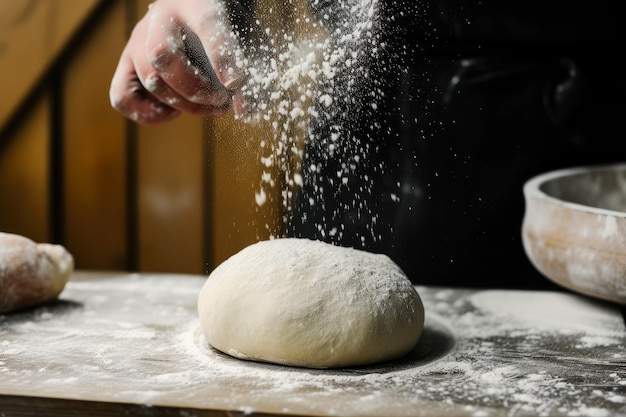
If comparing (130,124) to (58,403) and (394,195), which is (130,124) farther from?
(58,403)

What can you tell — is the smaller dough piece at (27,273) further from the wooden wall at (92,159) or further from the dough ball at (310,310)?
the wooden wall at (92,159)

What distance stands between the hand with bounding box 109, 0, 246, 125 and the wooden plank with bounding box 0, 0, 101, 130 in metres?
0.78

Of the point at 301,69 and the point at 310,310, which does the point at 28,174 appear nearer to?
the point at 301,69

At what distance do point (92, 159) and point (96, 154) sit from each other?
0.7 inches

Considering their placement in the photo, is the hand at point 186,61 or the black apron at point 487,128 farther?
the black apron at point 487,128

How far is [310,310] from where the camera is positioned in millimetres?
815

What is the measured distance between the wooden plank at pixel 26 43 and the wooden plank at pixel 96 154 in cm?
7

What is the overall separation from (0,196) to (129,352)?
47.2 inches

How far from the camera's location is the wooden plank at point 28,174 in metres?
1.82

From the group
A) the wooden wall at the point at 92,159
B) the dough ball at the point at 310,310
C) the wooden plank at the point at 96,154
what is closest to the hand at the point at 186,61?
the dough ball at the point at 310,310

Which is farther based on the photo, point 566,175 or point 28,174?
point 28,174

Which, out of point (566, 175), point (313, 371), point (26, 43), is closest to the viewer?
point (313, 371)

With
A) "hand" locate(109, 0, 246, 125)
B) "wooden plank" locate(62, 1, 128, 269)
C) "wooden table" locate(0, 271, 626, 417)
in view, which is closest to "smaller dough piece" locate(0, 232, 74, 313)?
"wooden table" locate(0, 271, 626, 417)

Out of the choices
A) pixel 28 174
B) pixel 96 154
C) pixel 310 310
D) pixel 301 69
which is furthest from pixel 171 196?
pixel 310 310
